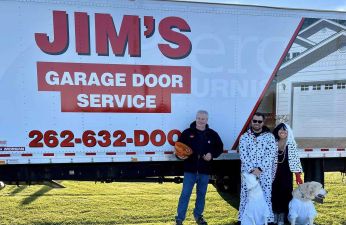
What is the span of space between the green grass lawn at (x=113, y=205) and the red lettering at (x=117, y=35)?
8.94 feet

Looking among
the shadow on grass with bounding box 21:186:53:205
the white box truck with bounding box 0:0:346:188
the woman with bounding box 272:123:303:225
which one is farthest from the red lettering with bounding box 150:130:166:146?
the shadow on grass with bounding box 21:186:53:205

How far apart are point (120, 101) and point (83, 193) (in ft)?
10.5

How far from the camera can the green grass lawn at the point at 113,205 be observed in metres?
5.28

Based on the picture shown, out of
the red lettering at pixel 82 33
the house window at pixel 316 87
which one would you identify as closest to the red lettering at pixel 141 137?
the red lettering at pixel 82 33

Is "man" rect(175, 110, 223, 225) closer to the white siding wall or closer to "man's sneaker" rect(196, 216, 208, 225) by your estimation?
"man's sneaker" rect(196, 216, 208, 225)

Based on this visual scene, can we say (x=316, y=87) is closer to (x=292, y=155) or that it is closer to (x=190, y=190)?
(x=292, y=155)

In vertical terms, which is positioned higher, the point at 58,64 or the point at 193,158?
the point at 58,64

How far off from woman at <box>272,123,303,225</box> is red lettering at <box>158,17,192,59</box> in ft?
5.52

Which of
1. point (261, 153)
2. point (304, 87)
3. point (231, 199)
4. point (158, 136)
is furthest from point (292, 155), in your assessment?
point (231, 199)

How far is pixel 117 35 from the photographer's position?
14.3 ft

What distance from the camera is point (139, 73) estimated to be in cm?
444

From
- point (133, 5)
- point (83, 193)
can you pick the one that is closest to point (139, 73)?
point (133, 5)

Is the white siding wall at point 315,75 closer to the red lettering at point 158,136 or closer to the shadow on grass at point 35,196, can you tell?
the red lettering at point 158,136

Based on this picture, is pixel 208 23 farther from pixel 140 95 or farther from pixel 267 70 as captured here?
pixel 140 95
